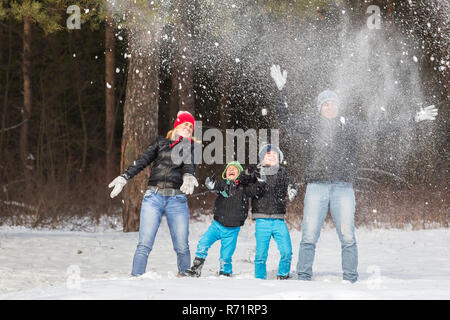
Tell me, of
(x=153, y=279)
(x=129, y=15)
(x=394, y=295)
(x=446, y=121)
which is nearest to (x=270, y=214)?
(x=153, y=279)

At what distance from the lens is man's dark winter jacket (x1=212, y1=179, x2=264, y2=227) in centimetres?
641

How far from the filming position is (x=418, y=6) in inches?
642

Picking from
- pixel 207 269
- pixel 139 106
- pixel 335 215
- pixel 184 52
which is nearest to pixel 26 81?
pixel 184 52

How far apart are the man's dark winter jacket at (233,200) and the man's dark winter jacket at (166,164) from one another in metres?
0.76

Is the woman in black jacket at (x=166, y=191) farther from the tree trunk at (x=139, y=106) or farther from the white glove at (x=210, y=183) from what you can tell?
the tree trunk at (x=139, y=106)

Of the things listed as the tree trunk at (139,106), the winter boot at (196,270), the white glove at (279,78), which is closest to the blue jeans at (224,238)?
the winter boot at (196,270)

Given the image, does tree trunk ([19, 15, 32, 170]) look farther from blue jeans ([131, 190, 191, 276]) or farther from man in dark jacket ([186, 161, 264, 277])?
blue jeans ([131, 190, 191, 276])

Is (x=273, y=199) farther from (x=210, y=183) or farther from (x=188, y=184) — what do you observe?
(x=188, y=184)

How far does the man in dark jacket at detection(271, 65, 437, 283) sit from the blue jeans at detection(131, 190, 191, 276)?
43.7 inches

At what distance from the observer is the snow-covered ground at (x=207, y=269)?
4238 millimetres

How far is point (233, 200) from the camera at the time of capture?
21.2 ft

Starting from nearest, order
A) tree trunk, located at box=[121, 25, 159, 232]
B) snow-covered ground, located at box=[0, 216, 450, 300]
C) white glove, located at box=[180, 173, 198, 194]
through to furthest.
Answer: snow-covered ground, located at box=[0, 216, 450, 300], white glove, located at box=[180, 173, 198, 194], tree trunk, located at box=[121, 25, 159, 232]

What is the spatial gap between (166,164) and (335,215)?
159 cm

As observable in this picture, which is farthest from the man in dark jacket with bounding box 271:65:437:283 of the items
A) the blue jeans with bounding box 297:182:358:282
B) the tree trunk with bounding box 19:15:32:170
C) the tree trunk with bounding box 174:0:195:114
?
the tree trunk with bounding box 19:15:32:170
